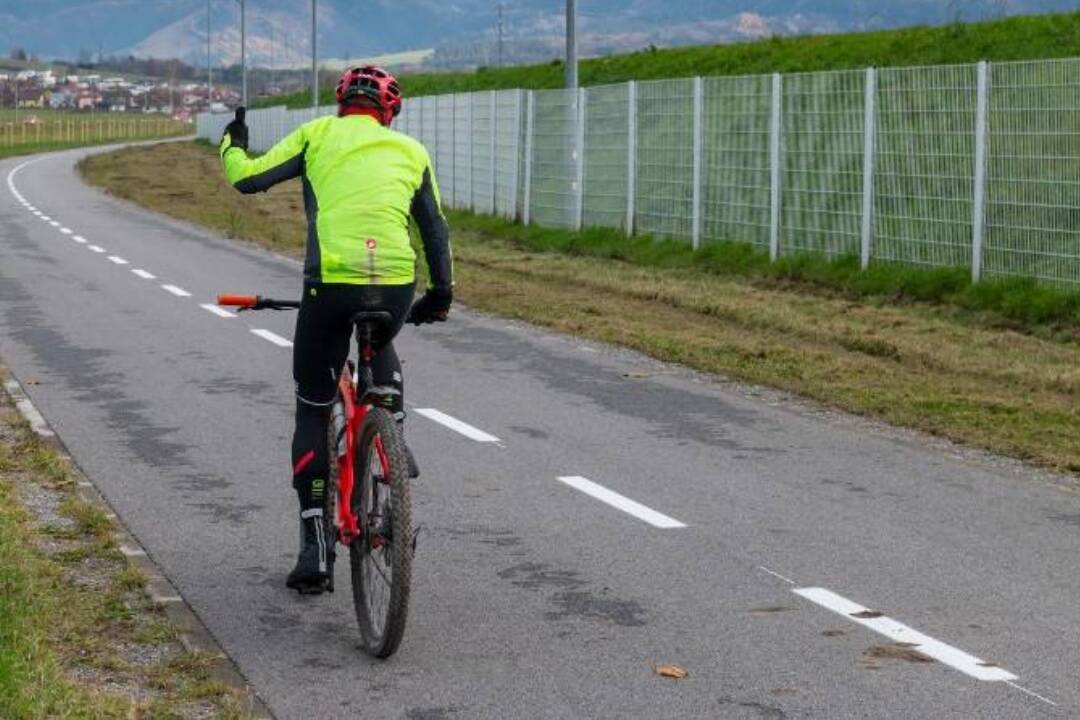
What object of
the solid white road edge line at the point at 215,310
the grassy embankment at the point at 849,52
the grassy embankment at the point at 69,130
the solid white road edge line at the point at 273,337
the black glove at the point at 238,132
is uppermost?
the grassy embankment at the point at 849,52

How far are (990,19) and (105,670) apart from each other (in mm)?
23857

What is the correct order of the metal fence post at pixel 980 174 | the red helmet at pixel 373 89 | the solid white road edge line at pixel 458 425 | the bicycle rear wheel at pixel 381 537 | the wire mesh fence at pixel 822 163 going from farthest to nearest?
the wire mesh fence at pixel 822 163, the metal fence post at pixel 980 174, the solid white road edge line at pixel 458 425, the red helmet at pixel 373 89, the bicycle rear wheel at pixel 381 537

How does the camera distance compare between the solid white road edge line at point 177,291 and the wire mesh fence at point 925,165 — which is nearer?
the wire mesh fence at point 925,165

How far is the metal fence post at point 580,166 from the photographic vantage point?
92.9 feet

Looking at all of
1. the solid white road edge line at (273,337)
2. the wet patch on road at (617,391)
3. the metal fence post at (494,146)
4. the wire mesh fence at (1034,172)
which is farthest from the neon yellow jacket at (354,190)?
the metal fence post at (494,146)

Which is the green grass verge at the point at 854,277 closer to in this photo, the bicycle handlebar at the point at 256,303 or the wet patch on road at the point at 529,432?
the wet patch on road at the point at 529,432

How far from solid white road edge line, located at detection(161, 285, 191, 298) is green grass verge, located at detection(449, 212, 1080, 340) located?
19.7 ft

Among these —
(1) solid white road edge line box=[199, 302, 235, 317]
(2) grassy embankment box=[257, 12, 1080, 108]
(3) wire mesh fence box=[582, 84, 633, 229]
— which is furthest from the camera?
(3) wire mesh fence box=[582, 84, 633, 229]

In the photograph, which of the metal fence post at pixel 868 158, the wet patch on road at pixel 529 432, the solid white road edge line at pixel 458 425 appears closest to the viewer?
the solid white road edge line at pixel 458 425

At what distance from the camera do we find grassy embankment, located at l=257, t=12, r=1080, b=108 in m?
25.7

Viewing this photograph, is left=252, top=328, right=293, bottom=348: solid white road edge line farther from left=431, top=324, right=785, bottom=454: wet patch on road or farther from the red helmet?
the red helmet

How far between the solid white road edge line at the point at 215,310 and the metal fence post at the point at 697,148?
24.0 ft

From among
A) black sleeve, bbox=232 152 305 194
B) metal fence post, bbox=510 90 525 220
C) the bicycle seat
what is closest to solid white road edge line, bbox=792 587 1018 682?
the bicycle seat

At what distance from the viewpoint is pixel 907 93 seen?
1955cm
